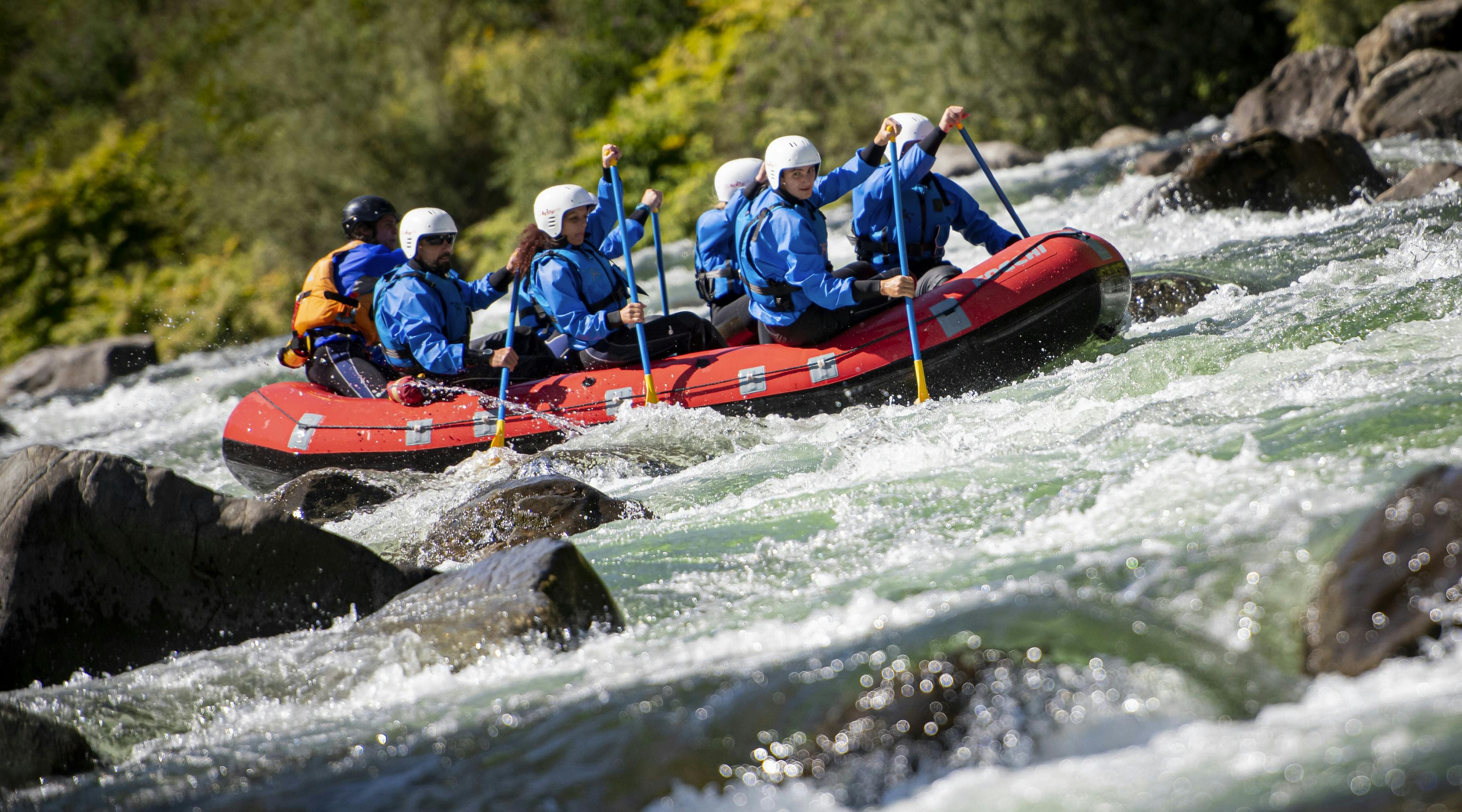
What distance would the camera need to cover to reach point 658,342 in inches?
294

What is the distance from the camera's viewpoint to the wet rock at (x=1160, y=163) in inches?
497

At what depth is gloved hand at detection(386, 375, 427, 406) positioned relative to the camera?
743 cm

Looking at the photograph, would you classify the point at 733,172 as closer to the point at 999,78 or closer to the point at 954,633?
the point at 954,633

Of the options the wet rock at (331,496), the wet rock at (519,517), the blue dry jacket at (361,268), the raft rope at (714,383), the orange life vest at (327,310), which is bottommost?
the wet rock at (519,517)

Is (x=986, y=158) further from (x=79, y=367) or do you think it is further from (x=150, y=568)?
(x=150, y=568)

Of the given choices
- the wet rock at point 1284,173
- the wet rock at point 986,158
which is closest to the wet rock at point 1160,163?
the wet rock at point 1284,173

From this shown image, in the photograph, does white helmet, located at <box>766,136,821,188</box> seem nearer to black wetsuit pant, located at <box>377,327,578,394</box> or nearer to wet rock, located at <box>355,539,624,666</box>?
black wetsuit pant, located at <box>377,327,578,394</box>

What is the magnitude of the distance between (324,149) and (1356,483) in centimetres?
1886

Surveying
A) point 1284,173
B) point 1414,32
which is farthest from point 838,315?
point 1414,32

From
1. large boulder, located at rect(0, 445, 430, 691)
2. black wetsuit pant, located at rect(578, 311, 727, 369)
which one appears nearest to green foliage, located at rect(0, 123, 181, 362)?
black wetsuit pant, located at rect(578, 311, 727, 369)

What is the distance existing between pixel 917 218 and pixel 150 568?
467cm

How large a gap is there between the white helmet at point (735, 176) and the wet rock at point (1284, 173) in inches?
180

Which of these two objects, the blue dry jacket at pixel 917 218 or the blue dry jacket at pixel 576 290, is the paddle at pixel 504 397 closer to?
the blue dry jacket at pixel 576 290

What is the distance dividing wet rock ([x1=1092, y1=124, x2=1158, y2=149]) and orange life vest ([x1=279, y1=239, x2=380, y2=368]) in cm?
1144
